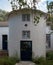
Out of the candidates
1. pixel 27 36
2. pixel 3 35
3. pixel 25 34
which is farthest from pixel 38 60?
pixel 3 35

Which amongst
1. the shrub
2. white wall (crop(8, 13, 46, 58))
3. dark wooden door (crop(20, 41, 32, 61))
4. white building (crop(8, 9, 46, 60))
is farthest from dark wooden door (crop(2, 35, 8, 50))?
the shrub

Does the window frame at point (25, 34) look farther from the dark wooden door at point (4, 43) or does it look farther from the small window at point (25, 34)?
the dark wooden door at point (4, 43)

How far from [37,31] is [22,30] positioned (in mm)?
1627

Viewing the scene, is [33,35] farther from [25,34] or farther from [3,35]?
[3,35]

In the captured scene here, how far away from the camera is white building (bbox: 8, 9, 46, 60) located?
26.5 m

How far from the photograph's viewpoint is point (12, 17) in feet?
90.5

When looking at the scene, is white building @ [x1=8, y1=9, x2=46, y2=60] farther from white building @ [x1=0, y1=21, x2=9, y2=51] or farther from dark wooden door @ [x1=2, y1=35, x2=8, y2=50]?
dark wooden door @ [x1=2, y1=35, x2=8, y2=50]

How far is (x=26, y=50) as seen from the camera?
1075 inches

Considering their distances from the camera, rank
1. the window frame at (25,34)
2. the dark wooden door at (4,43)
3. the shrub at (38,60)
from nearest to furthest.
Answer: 1. the shrub at (38,60)
2. the window frame at (25,34)
3. the dark wooden door at (4,43)

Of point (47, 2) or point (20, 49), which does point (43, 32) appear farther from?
point (47, 2)

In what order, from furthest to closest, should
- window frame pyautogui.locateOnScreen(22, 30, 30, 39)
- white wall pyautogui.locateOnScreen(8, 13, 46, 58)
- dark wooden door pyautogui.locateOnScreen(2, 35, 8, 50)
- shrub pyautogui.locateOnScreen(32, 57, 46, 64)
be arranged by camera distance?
dark wooden door pyautogui.locateOnScreen(2, 35, 8, 50)
window frame pyautogui.locateOnScreen(22, 30, 30, 39)
white wall pyautogui.locateOnScreen(8, 13, 46, 58)
shrub pyautogui.locateOnScreen(32, 57, 46, 64)

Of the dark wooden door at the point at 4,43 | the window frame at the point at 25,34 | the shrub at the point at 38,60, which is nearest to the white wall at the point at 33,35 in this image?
the window frame at the point at 25,34

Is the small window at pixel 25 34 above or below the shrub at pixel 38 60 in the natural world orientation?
above

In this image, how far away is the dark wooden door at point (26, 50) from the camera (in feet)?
88.3
